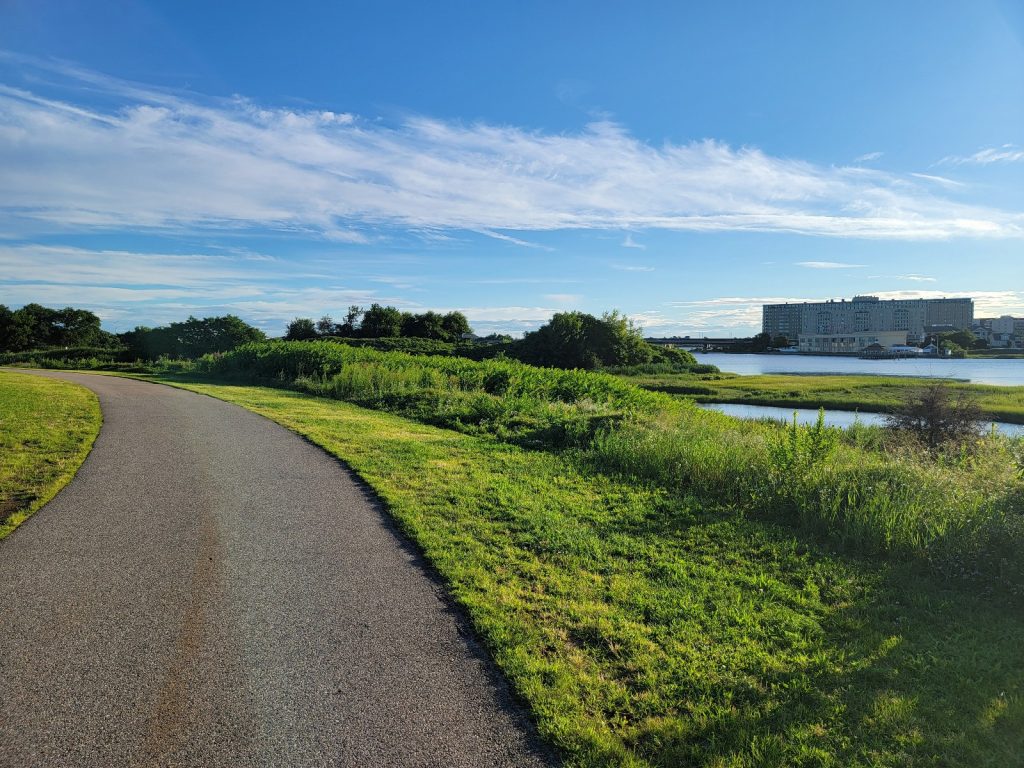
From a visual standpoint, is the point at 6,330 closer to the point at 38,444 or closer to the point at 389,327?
the point at 389,327

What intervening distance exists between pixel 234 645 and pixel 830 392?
41292 mm

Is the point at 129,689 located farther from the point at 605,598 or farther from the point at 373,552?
the point at 605,598

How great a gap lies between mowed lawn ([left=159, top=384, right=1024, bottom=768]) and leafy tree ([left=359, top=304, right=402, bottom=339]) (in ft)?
198

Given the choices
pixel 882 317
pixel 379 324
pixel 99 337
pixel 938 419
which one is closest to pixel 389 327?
pixel 379 324

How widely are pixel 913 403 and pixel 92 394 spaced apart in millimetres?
22837

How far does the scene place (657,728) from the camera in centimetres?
318

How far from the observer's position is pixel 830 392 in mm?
38844

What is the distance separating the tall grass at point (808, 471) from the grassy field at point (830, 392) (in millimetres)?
19598

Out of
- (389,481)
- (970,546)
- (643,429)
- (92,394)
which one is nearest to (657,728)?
(970,546)

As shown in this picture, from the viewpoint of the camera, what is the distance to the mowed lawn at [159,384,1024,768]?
3131 millimetres

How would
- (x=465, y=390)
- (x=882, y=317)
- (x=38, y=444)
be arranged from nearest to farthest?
(x=38, y=444) < (x=465, y=390) < (x=882, y=317)

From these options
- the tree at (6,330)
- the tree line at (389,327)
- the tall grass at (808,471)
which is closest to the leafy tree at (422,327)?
the tree line at (389,327)

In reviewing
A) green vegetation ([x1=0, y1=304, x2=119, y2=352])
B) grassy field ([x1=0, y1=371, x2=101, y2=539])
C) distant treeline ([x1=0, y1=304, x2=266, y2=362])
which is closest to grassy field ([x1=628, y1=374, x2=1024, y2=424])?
grassy field ([x1=0, y1=371, x2=101, y2=539])

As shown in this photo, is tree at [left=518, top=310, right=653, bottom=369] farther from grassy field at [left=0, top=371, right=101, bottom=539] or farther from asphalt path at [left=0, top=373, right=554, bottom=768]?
asphalt path at [left=0, top=373, right=554, bottom=768]
